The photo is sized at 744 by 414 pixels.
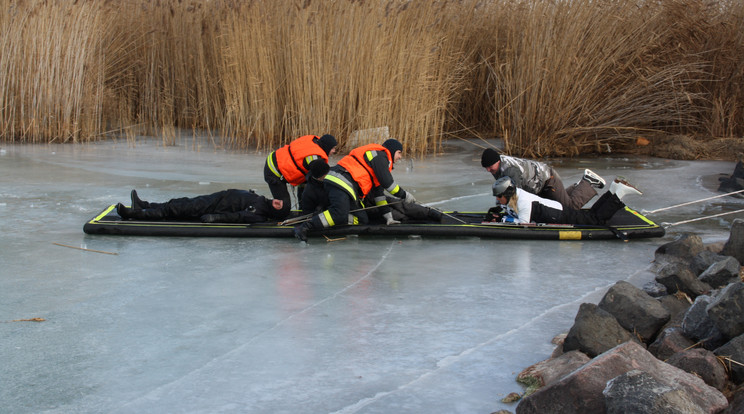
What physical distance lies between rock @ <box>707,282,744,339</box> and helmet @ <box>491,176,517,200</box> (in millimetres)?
2804

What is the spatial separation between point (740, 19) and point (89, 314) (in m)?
10.2

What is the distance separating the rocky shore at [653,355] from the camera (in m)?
2.53

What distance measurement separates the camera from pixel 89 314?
3.92 meters

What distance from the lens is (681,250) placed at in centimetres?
506

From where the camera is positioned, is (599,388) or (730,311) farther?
(730,311)

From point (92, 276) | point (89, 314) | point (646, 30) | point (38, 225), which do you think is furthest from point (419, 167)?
point (89, 314)

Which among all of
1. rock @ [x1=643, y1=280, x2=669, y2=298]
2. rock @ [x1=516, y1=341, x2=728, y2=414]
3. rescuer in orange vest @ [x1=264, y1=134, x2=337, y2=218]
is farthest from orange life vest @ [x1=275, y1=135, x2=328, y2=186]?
rock @ [x1=516, y1=341, x2=728, y2=414]

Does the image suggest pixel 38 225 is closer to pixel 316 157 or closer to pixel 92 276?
pixel 92 276

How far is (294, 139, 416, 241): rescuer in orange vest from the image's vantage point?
5.85 meters

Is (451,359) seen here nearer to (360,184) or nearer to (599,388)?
(599,388)

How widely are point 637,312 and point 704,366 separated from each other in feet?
1.99

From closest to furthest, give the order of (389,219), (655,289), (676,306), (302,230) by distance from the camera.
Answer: (676,306) → (655,289) → (302,230) → (389,219)

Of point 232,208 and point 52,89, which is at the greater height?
point 52,89

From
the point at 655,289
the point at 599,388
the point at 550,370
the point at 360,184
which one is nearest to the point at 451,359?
the point at 550,370
